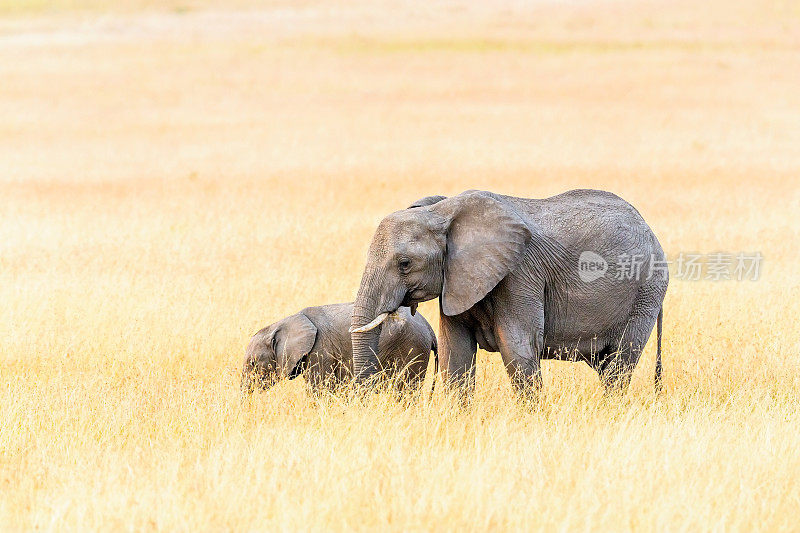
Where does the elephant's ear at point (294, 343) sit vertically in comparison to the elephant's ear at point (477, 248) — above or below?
below

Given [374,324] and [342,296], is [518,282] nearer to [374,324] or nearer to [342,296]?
[374,324]

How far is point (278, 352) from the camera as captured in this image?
8898 millimetres

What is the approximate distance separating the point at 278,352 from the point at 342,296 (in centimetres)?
328

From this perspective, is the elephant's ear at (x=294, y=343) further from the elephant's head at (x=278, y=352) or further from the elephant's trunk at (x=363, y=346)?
the elephant's trunk at (x=363, y=346)

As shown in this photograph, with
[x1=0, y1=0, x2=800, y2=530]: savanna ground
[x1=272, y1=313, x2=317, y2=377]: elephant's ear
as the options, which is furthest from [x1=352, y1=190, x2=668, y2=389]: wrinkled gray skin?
[x1=272, y1=313, x2=317, y2=377]: elephant's ear

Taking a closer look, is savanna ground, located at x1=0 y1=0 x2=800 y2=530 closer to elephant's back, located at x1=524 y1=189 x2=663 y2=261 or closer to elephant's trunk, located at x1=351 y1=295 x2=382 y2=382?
elephant's trunk, located at x1=351 y1=295 x2=382 y2=382

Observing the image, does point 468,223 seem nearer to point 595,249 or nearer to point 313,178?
point 595,249

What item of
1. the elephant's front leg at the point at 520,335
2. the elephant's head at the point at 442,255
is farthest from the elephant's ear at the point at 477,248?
the elephant's front leg at the point at 520,335

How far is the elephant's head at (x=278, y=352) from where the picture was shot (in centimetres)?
881

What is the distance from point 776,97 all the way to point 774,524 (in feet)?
105

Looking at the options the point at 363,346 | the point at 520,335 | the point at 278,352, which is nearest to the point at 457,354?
the point at 520,335

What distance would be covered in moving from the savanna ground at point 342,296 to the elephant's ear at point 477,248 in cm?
79

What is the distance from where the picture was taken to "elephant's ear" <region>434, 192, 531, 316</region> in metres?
7.34

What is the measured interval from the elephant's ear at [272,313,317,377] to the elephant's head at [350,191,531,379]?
135 centimetres
